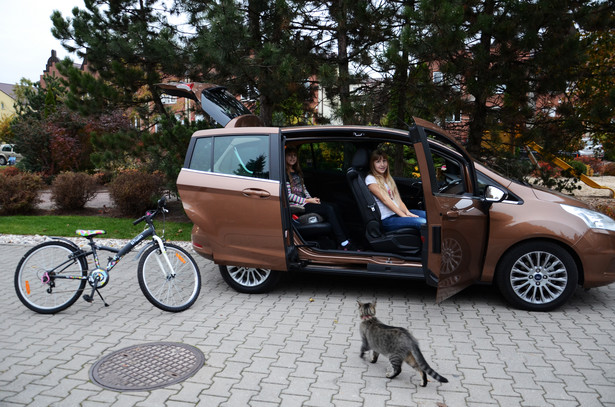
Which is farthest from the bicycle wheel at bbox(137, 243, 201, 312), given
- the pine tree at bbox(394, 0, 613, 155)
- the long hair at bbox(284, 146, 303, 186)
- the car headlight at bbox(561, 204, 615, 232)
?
the pine tree at bbox(394, 0, 613, 155)

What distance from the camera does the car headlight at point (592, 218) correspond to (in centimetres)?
544

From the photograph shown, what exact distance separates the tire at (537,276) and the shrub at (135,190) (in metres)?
8.59

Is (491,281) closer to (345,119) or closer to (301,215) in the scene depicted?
(301,215)

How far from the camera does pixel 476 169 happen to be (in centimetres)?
581

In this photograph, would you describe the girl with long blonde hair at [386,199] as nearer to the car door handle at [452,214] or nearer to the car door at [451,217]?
the car door at [451,217]

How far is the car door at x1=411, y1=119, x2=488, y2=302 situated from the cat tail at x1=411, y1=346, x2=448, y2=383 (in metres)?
1.16

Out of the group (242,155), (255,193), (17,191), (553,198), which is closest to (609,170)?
(553,198)

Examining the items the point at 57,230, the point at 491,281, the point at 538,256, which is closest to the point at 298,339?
the point at 491,281

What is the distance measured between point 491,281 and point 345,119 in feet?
14.0

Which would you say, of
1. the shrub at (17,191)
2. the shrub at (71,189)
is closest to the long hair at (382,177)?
Answer: the shrub at (71,189)

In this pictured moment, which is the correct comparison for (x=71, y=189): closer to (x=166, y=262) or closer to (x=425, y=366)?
(x=166, y=262)

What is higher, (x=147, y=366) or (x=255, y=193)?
(x=255, y=193)

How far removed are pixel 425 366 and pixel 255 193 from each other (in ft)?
9.59

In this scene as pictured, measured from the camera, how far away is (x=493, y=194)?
5.51 metres
